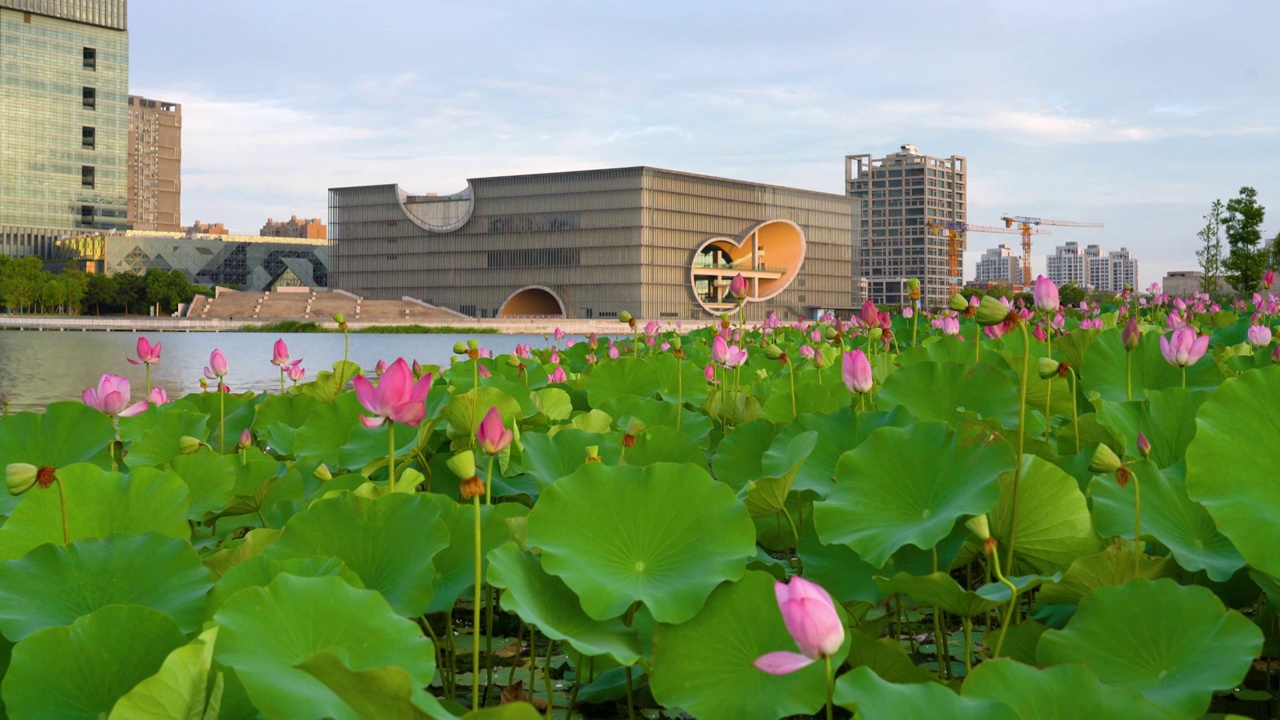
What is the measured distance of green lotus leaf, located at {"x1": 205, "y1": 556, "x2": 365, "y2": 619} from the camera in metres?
1.05

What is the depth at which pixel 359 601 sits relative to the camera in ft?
3.11

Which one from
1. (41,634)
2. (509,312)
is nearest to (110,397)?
(41,634)

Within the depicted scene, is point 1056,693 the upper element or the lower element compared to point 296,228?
lower

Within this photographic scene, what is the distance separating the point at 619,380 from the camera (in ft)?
10.8

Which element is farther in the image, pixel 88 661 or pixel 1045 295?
pixel 1045 295

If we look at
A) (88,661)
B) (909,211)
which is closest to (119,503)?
(88,661)

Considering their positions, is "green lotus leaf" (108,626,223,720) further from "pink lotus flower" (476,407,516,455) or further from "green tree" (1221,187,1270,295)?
"green tree" (1221,187,1270,295)

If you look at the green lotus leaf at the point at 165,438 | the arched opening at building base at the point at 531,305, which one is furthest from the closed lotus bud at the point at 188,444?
the arched opening at building base at the point at 531,305

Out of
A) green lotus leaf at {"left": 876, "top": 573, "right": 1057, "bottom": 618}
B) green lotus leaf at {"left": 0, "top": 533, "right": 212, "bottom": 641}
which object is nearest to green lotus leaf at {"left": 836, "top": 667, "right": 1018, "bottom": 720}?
green lotus leaf at {"left": 876, "top": 573, "right": 1057, "bottom": 618}

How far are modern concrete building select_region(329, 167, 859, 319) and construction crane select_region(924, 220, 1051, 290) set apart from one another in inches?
2089

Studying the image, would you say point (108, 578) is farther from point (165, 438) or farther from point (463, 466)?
point (165, 438)

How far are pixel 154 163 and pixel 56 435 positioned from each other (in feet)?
496

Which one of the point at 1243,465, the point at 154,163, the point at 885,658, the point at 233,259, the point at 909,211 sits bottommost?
the point at 885,658

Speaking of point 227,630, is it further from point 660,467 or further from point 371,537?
point 660,467
